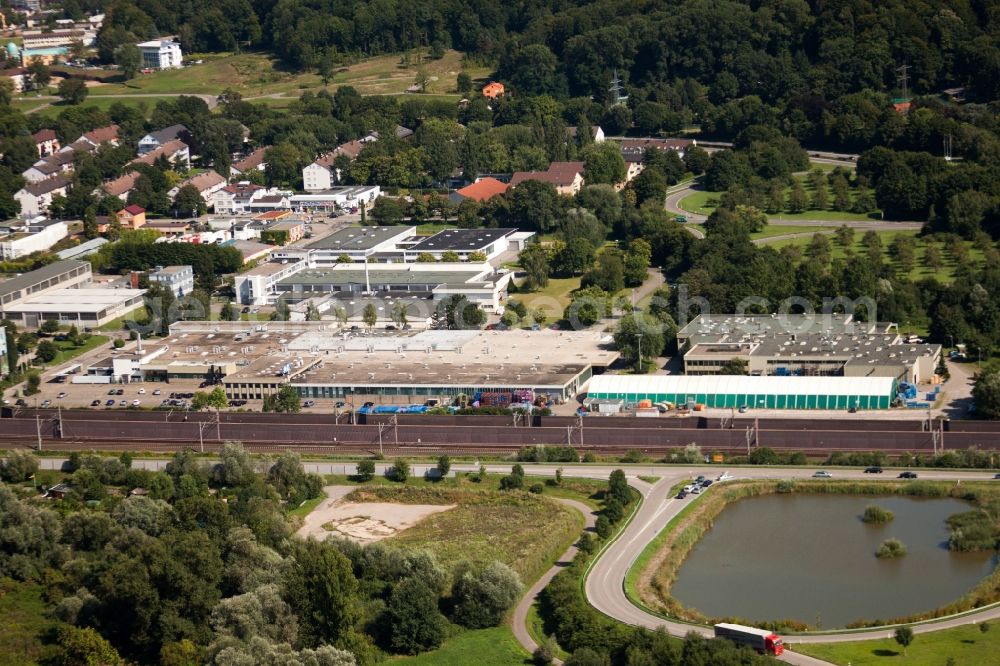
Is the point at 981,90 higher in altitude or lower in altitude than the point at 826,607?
higher

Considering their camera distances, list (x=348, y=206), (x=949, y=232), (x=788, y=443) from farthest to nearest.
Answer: (x=348, y=206) → (x=949, y=232) → (x=788, y=443)

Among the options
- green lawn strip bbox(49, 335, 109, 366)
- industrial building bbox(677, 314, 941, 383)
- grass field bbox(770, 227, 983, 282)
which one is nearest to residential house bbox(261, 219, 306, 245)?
green lawn strip bbox(49, 335, 109, 366)

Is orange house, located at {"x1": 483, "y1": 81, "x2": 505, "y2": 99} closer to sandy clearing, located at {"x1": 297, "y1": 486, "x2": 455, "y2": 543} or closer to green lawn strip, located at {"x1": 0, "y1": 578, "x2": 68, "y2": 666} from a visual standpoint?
sandy clearing, located at {"x1": 297, "y1": 486, "x2": 455, "y2": 543}

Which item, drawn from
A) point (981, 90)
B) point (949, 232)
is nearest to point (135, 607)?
point (949, 232)


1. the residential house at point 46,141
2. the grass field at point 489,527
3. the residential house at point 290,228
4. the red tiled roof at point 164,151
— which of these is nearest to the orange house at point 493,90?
the red tiled roof at point 164,151

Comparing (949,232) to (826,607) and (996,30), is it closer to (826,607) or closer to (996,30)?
(996,30)

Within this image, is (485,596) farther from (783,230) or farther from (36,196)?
(36,196)

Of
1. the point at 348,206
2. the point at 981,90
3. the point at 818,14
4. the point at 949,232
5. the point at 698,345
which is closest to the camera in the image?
the point at 698,345

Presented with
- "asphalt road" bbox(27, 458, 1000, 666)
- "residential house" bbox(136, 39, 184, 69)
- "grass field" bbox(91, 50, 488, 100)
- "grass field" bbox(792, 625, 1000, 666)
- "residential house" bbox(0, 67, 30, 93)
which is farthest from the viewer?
"residential house" bbox(136, 39, 184, 69)
